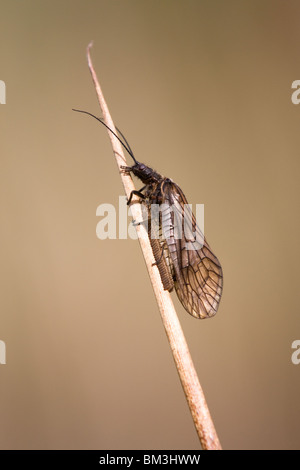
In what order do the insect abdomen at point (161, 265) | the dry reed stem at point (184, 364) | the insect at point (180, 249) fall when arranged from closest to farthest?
1. the dry reed stem at point (184, 364)
2. the insect abdomen at point (161, 265)
3. the insect at point (180, 249)

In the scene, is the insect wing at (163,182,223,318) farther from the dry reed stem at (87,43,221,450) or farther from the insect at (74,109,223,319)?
the dry reed stem at (87,43,221,450)

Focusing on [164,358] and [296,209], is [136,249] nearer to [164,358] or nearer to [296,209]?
[164,358]

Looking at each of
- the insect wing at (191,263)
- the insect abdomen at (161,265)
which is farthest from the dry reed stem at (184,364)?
the insect wing at (191,263)

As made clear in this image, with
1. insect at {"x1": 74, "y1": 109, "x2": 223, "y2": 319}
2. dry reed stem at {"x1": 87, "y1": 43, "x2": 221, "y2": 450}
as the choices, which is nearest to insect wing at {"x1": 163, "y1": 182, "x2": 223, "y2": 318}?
insect at {"x1": 74, "y1": 109, "x2": 223, "y2": 319}

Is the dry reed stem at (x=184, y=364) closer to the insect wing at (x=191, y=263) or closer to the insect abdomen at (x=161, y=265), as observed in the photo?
the insect abdomen at (x=161, y=265)

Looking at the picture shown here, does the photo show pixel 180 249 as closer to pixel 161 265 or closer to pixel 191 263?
pixel 191 263

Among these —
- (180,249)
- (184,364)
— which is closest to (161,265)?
(180,249)

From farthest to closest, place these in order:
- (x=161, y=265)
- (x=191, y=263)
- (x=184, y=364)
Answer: (x=191, y=263) → (x=161, y=265) → (x=184, y=364)
